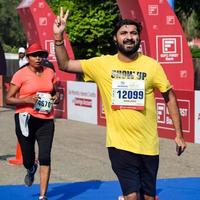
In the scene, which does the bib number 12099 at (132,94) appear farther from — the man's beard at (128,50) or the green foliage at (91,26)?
the green foliage at (91,26)

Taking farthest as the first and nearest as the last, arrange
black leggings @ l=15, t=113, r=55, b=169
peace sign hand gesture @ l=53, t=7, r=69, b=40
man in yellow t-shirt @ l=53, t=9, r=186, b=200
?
black leggings @ l=15, t=113, r=55, b=169
man in yellow t-shirt @ l=53, t=9, r=186, b=200
peace sign hand gesture @ l=53, t=7, r=69, b=40

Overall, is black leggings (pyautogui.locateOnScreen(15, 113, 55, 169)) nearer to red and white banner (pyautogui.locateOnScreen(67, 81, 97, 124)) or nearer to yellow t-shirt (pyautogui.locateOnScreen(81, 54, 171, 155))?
yellow t-shirt (pyautogui.locateOnScreen(81, 54, 171, 155))

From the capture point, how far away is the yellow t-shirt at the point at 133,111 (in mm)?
5160

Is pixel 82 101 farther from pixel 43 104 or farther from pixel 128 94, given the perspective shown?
pixel 128 94

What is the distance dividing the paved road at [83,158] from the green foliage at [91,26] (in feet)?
81.5

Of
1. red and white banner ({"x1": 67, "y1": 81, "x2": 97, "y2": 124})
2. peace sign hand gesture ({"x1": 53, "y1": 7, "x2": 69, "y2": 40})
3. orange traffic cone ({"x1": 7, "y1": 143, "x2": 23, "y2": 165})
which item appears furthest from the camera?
red and white banner ({"x1": 67, "y1": 81, "x2": 97, "y2": 124})

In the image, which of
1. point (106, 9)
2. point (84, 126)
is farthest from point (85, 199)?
point (106, 9)

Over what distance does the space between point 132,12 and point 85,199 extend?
30.1 ft

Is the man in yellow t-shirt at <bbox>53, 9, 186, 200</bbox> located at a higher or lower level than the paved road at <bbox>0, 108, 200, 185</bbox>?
higher

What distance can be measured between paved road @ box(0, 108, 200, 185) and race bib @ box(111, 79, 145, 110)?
3768 millimetres

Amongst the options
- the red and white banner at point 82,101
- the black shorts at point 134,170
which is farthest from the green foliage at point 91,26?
the black shorts at point 134,170

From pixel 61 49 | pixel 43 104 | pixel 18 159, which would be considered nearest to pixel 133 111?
pixel 61 49

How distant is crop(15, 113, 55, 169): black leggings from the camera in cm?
696

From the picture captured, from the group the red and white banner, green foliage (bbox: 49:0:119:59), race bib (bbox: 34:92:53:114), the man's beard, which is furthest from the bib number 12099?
green foliage (bbox: 49:0:119:59)
